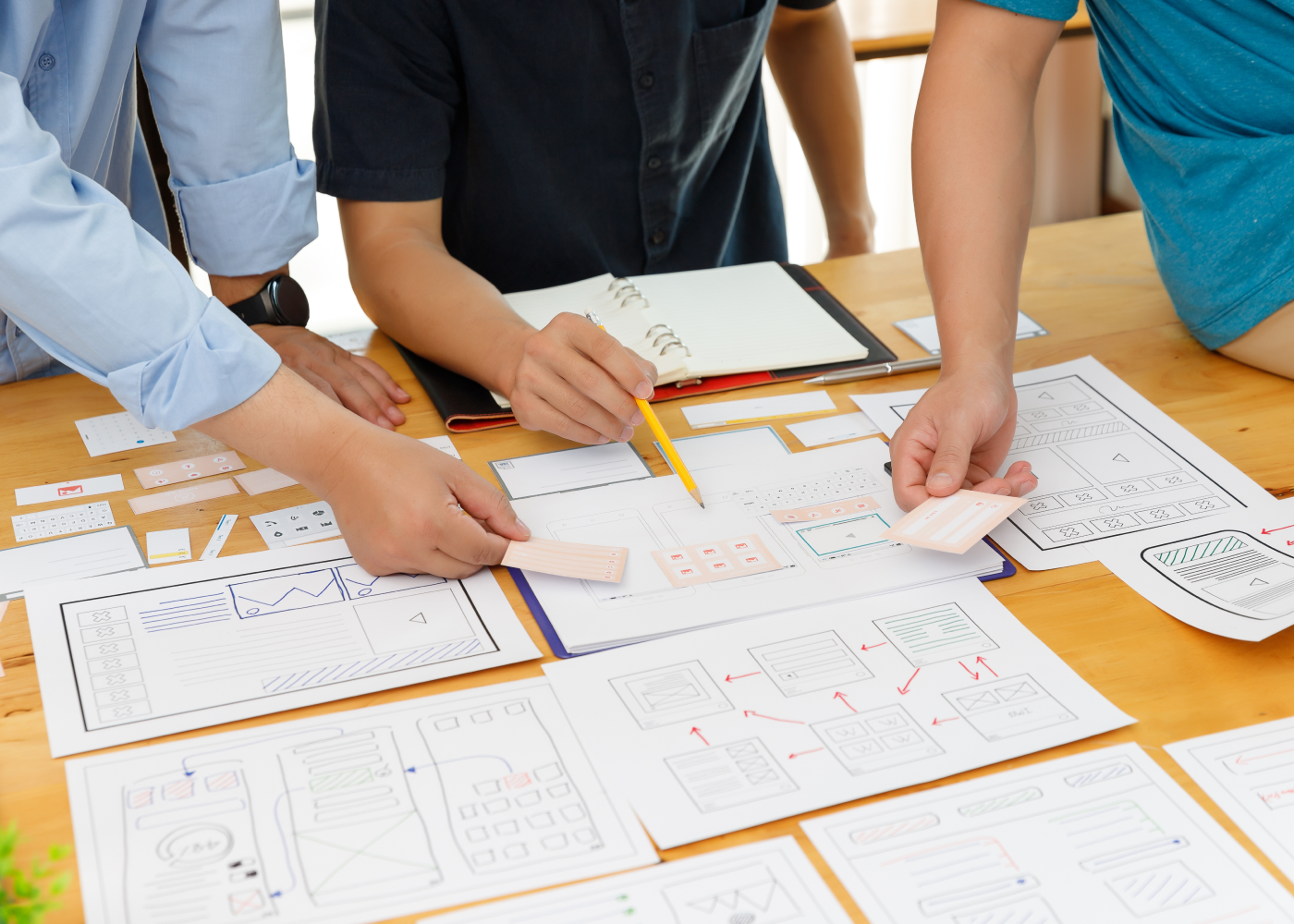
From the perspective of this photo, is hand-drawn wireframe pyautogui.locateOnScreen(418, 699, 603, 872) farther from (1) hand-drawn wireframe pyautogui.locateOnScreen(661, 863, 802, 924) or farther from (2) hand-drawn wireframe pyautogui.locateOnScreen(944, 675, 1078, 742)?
(2) hand-drawn wireframe pyautogui.locateOnScreen(944, 675, 1078, 742)

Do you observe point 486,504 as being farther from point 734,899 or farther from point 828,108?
point 828,108

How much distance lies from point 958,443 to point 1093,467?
0.17 meters

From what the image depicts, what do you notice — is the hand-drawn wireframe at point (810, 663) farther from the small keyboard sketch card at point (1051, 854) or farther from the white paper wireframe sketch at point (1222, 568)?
the white paper wireframe sketch at point (1222, 568)

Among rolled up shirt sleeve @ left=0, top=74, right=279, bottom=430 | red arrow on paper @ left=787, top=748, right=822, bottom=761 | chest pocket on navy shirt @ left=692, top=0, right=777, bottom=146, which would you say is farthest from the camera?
chest pocket on navy shirt @ left=692, top=0, right=777, bottom=146

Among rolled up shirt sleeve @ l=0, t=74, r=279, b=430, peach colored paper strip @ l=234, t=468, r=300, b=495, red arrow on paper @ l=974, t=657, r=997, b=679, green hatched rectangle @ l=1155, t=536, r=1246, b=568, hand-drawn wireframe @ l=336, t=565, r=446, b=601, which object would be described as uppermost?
rolled up shirt sleeve @ l=0, t=74, r=279, b=430

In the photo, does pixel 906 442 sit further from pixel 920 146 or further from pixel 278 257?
pixel 278 257

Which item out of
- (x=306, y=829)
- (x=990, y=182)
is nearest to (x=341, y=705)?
(x=306, y=829)

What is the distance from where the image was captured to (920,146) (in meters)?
1.11

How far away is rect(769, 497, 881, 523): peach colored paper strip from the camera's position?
910 millimetres

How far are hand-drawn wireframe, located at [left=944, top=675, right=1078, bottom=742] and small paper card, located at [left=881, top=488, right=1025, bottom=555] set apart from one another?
113 millimetres

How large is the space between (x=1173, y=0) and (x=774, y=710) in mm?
786

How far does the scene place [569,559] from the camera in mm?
834

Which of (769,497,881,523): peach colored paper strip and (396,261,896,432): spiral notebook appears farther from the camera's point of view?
(396,261,896,432): spiral notebook

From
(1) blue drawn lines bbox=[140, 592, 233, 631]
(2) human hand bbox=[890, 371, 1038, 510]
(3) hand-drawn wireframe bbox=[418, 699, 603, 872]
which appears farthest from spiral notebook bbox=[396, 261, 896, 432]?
(3) hand-drawn wireframe bbox=[418, 699, 603, 872]
